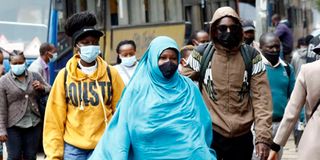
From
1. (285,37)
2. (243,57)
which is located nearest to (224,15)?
(243,57)

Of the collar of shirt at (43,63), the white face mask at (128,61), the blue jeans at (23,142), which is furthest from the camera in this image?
the collar of shirt at (43,63)

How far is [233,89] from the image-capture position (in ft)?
25.1

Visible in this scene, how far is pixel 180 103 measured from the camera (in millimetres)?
6738

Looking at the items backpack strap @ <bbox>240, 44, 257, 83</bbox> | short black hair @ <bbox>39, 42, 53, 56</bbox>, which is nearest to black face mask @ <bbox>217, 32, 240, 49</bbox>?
backpack strap @ <bbox>240, 44, 257, 83</bbox>

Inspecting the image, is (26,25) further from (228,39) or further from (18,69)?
(228,39)

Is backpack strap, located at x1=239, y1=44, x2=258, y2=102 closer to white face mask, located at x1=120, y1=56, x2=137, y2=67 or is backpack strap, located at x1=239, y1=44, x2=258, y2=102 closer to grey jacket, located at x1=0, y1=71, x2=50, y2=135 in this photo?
white face mask, located at x1=120, y1=56, x2=137, y2=67

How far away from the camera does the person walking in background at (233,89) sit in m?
7.66

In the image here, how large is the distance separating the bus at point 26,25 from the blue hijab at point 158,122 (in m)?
9.49

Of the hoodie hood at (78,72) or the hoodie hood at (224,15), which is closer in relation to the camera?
the hoodie hood at (224,15)

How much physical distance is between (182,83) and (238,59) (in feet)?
3.32

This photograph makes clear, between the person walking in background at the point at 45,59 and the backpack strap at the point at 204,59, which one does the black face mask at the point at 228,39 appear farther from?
the person walking in background at the point at 45,59

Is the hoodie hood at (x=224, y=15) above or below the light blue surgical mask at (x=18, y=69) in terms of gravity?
above

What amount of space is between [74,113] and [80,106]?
0.24 ft

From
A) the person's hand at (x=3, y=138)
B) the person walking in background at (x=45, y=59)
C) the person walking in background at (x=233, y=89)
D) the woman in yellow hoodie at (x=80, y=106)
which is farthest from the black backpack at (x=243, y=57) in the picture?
the person walking in background at (x=45, y=59)
